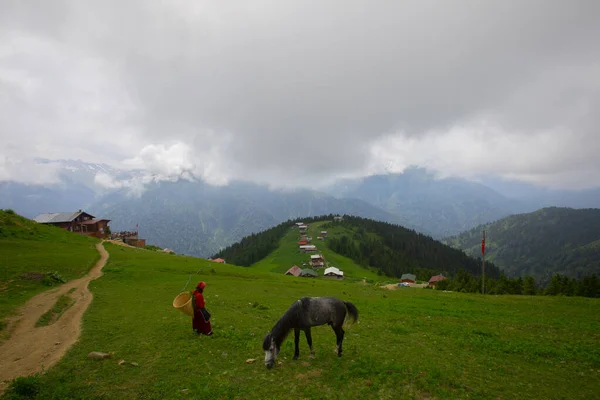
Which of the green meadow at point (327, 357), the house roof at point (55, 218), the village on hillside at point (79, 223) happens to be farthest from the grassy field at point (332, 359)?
Result: the house roof at point (55, 218)

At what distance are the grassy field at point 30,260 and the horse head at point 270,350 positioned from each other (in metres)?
16.1

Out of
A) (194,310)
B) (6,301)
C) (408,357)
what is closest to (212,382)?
(194,310)

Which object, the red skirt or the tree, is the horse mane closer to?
the red skirt

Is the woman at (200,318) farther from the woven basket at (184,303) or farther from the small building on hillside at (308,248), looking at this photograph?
the small building on hillside at (308,248)

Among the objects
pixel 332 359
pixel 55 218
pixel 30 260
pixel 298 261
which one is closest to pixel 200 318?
pixel 332 359

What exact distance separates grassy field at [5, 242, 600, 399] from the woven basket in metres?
1.43

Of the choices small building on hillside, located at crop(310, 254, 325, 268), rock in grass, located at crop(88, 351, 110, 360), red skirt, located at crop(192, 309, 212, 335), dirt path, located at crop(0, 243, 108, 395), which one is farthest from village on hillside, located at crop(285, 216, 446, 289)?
rock in grass, located at crop(88, 351, 110, 360)

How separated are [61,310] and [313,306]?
19.2 meters

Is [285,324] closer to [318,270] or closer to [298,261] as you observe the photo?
[318,270]

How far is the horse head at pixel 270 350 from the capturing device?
37.1 ft

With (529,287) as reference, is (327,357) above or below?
above

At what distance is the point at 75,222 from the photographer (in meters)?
77.7

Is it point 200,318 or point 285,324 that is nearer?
point 285,324

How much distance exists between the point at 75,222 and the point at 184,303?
84251mm
